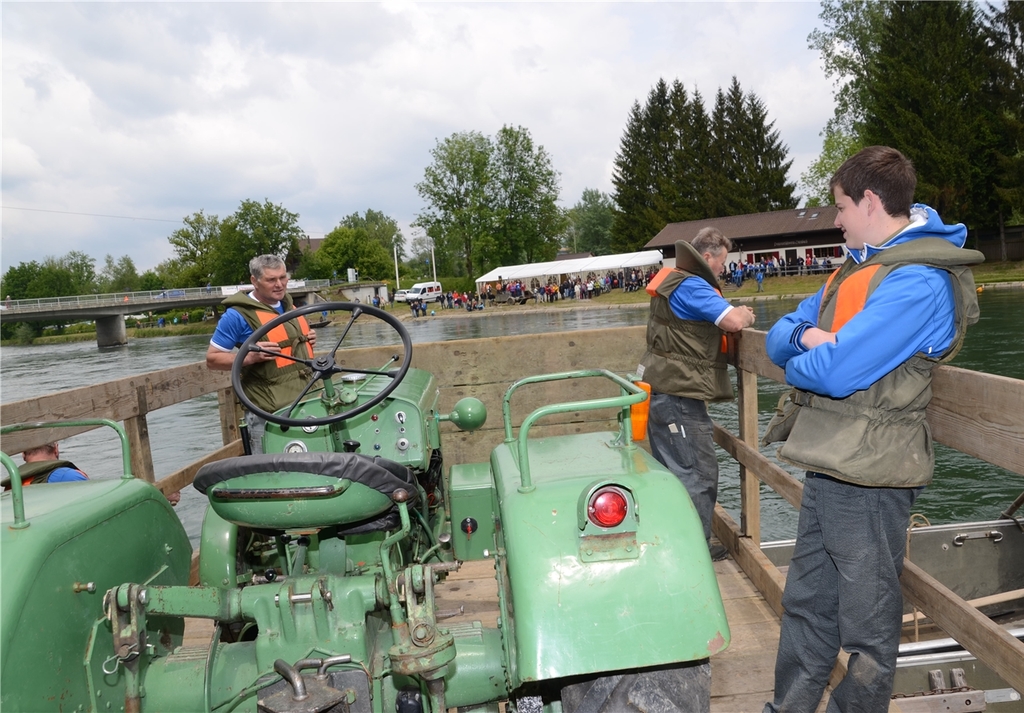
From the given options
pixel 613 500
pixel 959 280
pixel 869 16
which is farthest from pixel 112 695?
pixel 869 16

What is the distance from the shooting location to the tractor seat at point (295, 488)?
2182mm

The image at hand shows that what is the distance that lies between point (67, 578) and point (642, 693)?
1.42 meters

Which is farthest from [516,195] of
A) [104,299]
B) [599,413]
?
[599,413]

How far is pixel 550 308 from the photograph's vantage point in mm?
47406

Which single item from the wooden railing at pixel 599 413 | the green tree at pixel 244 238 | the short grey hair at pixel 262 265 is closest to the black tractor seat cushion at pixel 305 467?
the wooden railing at pixel 599 413

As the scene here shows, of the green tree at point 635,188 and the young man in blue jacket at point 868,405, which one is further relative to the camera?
the green tree at point 635,188

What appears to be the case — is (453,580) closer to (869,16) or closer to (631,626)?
(631,626)

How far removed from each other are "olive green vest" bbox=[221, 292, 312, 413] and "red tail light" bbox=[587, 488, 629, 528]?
104 inches

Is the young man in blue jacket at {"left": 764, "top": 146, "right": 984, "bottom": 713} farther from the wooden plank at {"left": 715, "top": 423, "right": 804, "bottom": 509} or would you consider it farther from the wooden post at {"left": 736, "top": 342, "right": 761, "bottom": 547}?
the wooden post at {"left": 736, "top": 342, "right": 761, "bottom": 547}

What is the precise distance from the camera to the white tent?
50.5m

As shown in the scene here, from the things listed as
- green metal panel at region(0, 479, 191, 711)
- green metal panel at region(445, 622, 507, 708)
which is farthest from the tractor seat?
green metal panel at region(445, 622, 507, 708)

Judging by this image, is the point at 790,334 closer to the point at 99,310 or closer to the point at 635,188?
the point at 99,310

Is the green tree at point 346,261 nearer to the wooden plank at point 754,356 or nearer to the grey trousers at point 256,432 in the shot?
the grey trousers at point 256,432

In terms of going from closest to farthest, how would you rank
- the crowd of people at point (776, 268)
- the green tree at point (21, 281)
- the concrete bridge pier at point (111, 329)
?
1. the crowd of people at point (776, 268)
2. the concrete bridge pier at point (111, 329)
3. the green tree at point (21, 281)
